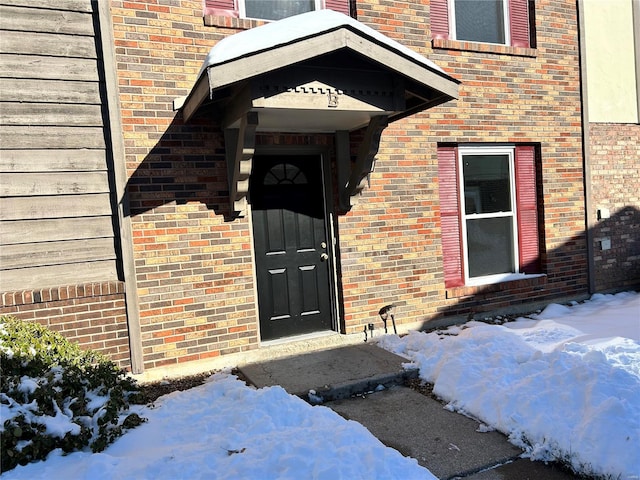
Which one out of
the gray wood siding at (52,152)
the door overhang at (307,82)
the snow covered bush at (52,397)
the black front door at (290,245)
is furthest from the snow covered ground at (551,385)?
the gray wood siding at (52,152)

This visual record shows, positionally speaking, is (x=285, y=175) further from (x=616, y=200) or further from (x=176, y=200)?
(x=616, y=200)

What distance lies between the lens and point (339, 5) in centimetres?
572

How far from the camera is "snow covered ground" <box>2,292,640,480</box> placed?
2873 millimetres

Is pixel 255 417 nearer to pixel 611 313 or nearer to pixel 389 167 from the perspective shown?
pixel 389 167

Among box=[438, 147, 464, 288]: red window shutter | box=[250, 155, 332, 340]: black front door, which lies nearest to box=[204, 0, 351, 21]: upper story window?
box=[250, 155, 332, 340]: black front door

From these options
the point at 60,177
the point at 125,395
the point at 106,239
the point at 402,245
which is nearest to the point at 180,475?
the point at 125,395

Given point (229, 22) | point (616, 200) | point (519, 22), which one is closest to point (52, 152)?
point (229, 22)

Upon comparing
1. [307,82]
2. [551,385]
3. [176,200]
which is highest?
[307,82]

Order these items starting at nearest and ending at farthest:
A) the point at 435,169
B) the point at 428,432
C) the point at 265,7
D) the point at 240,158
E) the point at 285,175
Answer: the point at 428,432 → the point at 240,158 → the point at 265,7 → the point at 285,175 → the point at 435,169

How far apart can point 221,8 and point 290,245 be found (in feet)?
9.05

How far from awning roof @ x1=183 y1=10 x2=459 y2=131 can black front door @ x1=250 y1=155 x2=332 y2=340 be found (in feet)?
2.81

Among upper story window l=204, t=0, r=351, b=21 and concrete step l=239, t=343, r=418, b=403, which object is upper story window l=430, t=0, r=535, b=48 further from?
concrete step l=239, t=343, r=418, b=403

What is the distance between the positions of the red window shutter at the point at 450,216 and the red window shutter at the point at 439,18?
1.52 m

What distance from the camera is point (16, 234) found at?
4465 mm
